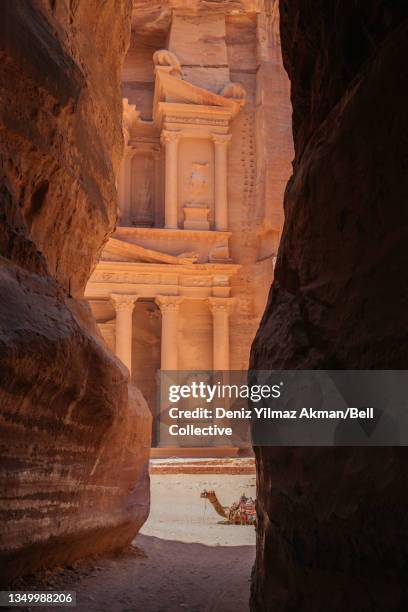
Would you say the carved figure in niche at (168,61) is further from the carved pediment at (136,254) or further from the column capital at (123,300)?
the column capital at (123,300)

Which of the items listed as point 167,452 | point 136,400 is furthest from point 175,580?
point 167,452

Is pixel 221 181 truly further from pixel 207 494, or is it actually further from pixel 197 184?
pixel 207 494

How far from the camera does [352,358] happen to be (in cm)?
246

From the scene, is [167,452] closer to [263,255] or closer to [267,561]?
[263,255]

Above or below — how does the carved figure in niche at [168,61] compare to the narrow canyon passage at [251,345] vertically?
above

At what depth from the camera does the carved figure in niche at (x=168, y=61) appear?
22.1 meters

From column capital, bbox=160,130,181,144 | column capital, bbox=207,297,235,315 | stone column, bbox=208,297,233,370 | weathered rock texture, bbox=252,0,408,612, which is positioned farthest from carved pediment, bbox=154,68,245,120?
weathered rock texture, bbox=252,0,408,612

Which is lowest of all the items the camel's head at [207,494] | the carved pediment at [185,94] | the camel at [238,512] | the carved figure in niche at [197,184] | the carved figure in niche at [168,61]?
the camel at [238,512]

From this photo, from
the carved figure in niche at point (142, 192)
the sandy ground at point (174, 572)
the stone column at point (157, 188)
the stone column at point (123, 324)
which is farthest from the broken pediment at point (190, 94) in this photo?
the sandy ground at point (174, 572)

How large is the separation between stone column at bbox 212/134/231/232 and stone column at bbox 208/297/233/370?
285cm

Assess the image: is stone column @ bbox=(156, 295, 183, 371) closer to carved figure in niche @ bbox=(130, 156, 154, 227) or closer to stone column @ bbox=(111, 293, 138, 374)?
stone column @ bbox=(111, 293, 138, 374)

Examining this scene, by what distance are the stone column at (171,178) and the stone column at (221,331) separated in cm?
328

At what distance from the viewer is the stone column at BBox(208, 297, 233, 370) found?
68.4 ft

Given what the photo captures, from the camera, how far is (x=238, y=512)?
28.4 feet
